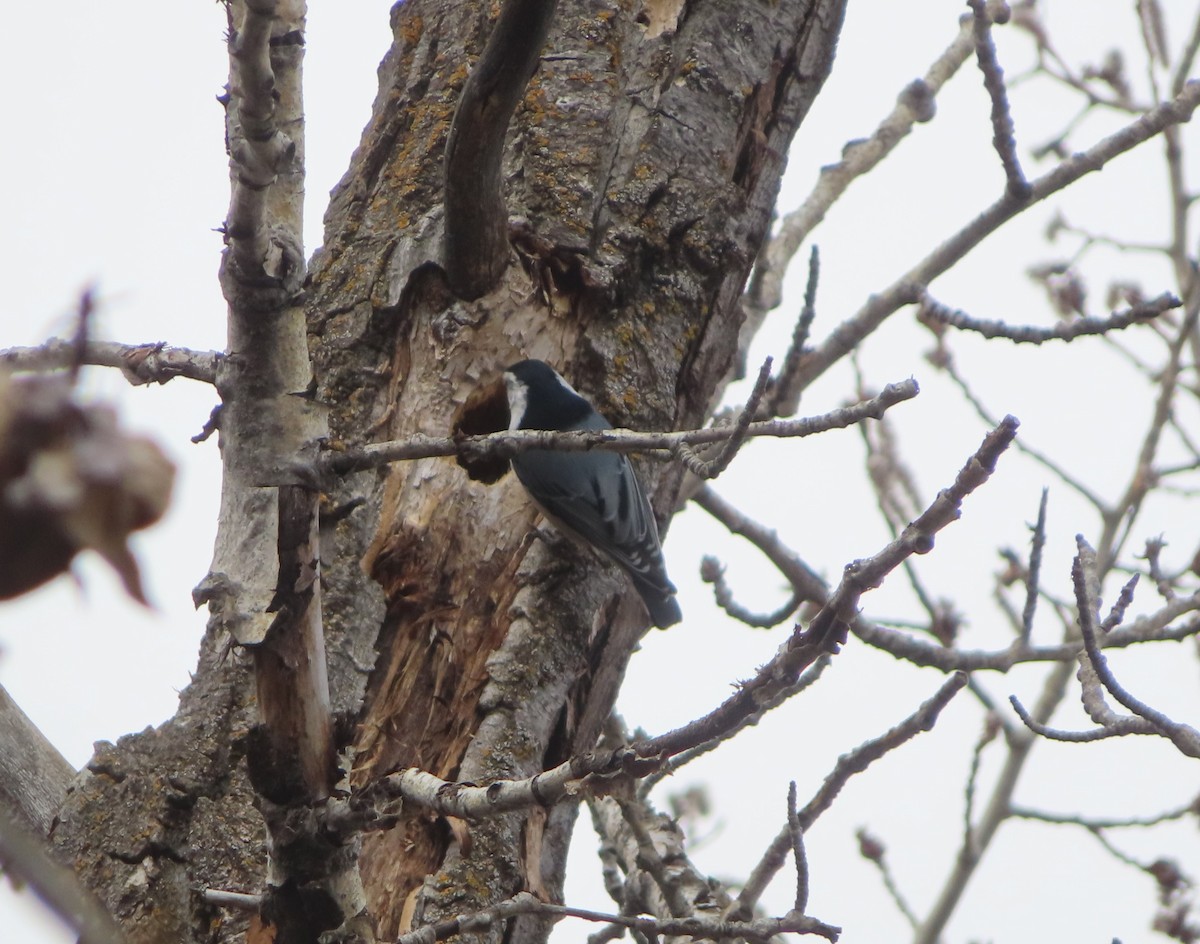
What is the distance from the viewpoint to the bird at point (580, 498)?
2.39 meters

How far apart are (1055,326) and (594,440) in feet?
5.51

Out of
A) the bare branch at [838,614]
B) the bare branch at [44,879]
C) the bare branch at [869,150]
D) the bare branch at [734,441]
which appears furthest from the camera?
the bare branch at [869,150]

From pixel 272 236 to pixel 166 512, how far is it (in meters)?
0.85

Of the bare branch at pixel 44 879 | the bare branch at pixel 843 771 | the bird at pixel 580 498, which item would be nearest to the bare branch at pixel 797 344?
the bird at pixel 580 498

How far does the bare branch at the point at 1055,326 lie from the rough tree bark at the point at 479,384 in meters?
0.65

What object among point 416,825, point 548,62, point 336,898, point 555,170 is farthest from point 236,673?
point 548,62

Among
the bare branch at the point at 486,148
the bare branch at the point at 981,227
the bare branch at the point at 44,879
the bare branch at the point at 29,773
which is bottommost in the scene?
the bare branch at the point at 44,879

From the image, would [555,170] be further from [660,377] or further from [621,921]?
[621,921]

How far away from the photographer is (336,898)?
132 cm

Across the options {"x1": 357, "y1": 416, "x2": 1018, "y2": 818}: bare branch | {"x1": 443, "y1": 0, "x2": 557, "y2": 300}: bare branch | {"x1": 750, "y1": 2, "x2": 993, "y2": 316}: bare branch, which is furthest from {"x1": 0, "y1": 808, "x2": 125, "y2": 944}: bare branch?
{"x1": 750, "y1": 2, "x2": 993, "y2": 316}: bare branch

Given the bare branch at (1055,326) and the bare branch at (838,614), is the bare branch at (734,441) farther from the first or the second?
the bare branch at (1055,326)

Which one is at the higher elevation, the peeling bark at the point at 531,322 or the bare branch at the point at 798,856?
the peeling bark at the point at 531,322

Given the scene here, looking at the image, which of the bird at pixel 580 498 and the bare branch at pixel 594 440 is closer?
the bare branch at pixel 594 440

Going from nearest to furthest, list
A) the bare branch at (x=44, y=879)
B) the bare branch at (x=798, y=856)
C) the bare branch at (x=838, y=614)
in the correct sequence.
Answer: the bare branch at (x=44, y=879) → the bare branch at (x=838, y=614) → the bare branch at (x=798, y=856)
